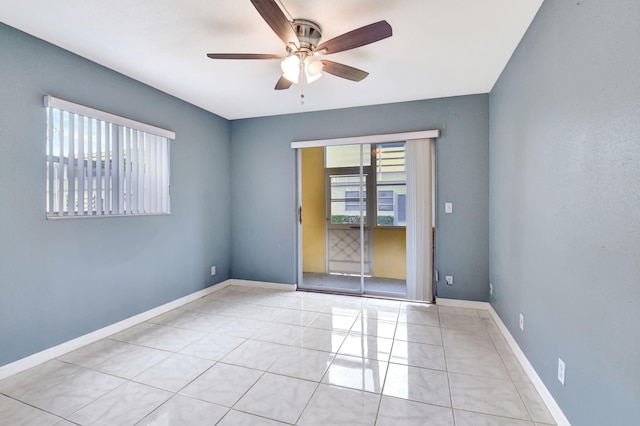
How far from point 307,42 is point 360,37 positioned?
472 mm

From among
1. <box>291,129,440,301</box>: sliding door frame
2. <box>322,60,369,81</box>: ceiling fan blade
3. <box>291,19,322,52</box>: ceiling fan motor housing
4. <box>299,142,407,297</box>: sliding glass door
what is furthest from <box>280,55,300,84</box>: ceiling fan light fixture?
<box>299,142,407,297</box>: sliding glass door

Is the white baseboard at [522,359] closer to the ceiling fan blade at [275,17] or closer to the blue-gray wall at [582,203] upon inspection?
the blue-gray wall at [582,203]

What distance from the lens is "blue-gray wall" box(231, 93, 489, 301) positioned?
11.1 feet

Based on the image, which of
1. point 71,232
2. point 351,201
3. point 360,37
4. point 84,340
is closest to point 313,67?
point 360,37

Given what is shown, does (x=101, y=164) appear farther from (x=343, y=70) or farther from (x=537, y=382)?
(x=537, y=382)

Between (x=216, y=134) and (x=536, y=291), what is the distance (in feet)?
13.5

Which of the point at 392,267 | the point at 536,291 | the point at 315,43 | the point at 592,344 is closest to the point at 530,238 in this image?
the point at 536,291

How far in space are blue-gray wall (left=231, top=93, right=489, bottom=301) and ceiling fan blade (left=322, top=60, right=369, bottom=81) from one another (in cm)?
112

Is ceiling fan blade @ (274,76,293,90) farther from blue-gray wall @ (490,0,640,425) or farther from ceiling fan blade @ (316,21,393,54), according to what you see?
blue-gray wall @ (490,0,640,425)

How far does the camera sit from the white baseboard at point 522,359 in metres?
1.62

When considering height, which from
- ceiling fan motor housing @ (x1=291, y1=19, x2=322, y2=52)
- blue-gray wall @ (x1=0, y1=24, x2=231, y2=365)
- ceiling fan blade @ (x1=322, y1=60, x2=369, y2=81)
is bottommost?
blue-gray wall @ (x1=0, y1=24, x2=231, y2=365)

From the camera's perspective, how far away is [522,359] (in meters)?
2.17

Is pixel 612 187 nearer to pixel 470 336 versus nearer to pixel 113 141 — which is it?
pixel 470 336

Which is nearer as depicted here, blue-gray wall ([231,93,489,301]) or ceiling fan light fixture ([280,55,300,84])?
ceiling fan light fixture ([280,55,300,84])
